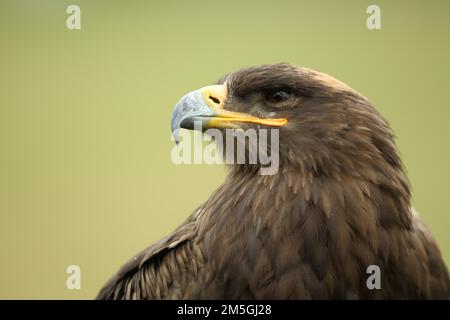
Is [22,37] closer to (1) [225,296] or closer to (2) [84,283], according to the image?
(2) [84,283]

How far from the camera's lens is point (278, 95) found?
3.51 metres

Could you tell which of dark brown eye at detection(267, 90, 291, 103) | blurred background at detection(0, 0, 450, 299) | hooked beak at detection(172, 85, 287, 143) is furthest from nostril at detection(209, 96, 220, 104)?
blurred background at detection(0, 0, 450, 299)

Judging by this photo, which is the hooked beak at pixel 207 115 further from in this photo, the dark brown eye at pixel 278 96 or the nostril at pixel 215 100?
the dark brown eye at pixel 278 96

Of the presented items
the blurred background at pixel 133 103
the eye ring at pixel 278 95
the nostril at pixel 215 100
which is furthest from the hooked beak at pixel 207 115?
the blurred background at pixel 133 103

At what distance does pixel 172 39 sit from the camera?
1291 cm

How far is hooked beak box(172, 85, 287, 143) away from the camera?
135 inches

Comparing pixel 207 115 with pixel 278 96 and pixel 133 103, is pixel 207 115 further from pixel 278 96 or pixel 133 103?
pixel 133 103

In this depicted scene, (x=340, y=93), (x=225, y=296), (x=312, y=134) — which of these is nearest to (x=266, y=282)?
(x=225, y=296)

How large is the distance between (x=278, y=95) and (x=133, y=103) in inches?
336

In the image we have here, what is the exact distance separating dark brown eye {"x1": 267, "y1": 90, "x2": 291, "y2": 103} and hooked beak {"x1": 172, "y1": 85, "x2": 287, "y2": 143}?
0.10 metres

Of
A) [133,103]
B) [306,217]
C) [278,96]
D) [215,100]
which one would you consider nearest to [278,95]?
[278,96]

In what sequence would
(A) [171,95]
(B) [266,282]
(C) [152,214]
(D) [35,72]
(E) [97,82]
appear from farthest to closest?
(D) [35,72], (E) [97,82], (A) [171,95], (C) [152,214], (B) [266,282]

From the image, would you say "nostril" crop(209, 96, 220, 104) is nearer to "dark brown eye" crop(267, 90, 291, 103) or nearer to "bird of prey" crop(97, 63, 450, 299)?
"bird of prey" crop(97, 63, 450, 299)
